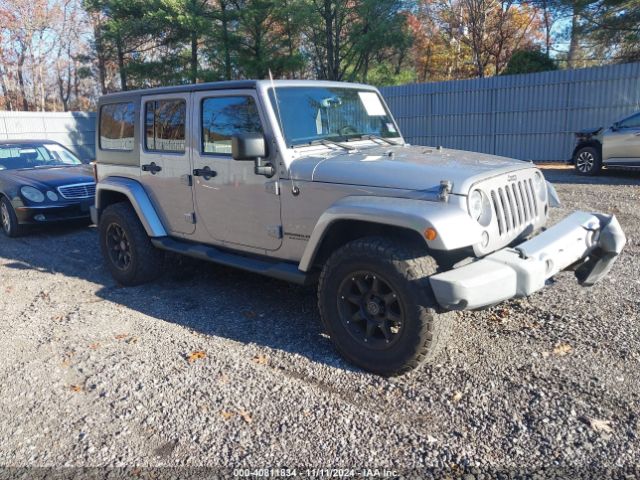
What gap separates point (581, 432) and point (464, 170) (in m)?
1.69

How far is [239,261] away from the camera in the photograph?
4.62 meters

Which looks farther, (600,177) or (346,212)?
(600,177)

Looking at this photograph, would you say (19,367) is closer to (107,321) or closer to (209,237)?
(107,321)

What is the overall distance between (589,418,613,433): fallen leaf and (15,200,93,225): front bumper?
760 cm

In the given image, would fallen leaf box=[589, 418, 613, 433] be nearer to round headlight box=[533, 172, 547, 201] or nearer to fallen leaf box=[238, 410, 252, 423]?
round headlight box=[533, 172, 547, 201]

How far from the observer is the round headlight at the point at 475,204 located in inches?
132

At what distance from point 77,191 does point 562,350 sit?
7297 millimetres

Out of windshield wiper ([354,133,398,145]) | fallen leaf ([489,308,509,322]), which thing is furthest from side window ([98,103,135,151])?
fallen leaf ([489,308,509,322])

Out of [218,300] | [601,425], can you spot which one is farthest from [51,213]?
[601,425]

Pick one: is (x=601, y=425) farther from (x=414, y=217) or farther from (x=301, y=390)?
(x=301, y=390)

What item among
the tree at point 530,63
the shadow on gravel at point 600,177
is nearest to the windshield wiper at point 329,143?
the shadow on gravel at point 600,177

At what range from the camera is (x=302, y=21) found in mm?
23453

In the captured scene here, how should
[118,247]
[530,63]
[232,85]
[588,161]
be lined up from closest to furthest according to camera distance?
1. [232,85]
2. [118,247]
3. [588,161]
4. [530,63]

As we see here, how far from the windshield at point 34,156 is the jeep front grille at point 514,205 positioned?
8228 mm
